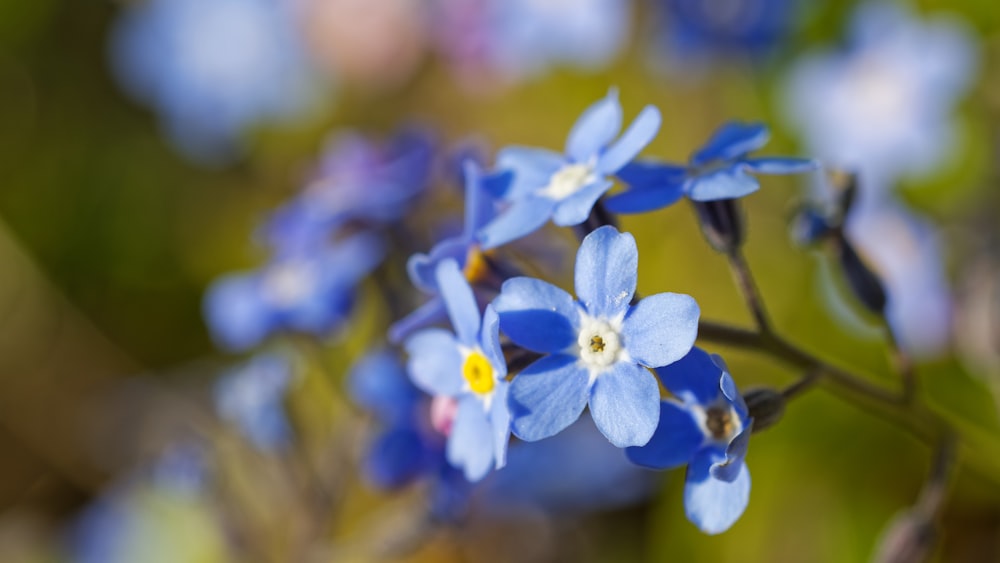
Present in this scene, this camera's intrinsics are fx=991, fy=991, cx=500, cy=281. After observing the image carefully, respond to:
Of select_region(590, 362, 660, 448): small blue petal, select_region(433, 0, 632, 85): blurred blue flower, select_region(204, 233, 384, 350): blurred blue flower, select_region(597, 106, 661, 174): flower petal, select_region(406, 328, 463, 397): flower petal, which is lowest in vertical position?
select_region(433, 0, 632, 85): blurred blue flower

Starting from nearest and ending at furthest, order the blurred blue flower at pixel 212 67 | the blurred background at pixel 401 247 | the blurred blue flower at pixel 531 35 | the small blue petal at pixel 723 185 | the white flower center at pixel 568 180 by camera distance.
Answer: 1. the small blue petal at pixel 723 185
2. the white flower center at pixel 568 180
3. the blurred background at pixel 401 247
4. the blurred blue flower at pixel 531 35
5. the blurred blue flower at pixel 212 67

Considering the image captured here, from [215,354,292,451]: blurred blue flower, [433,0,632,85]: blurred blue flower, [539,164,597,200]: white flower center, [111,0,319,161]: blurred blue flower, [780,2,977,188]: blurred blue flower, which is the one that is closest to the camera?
[539,164,597,200]: white flower center

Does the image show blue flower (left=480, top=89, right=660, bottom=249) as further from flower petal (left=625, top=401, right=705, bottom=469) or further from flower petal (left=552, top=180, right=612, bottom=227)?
flower petal (left=625, top=401, right=705, bottom=469)

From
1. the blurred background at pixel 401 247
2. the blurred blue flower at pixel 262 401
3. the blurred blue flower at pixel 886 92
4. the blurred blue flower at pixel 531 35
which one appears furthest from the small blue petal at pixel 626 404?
the blurred blue flower at pixel 531 35

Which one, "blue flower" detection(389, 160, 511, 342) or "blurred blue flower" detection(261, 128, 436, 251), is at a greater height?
"blue flower" detection(389, 160, 511, 342)

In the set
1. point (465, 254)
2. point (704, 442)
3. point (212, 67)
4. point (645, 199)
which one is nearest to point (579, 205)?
point (645, 199)

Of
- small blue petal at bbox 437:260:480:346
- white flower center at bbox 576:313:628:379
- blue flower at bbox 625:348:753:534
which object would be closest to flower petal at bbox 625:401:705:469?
blue flower at bbox 625:348:753:534

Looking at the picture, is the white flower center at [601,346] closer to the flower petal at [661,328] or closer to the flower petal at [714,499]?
the flower petal at [661,328]
